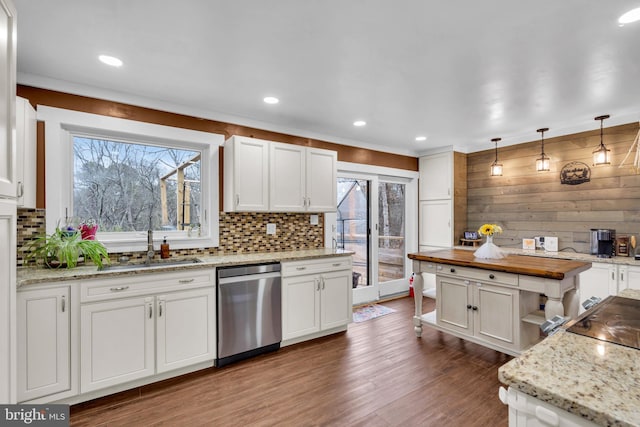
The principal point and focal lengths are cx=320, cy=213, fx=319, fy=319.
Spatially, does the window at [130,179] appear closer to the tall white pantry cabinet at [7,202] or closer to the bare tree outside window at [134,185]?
the bare tree outside window at [134,185]

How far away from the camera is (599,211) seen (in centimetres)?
385

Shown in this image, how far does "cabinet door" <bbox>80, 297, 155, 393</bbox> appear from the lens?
225 centimetres

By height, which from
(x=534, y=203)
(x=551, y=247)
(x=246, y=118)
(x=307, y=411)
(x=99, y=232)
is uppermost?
(x=246, y=118)

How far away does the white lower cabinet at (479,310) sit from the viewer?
277cm

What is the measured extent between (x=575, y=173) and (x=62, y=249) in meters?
5.46

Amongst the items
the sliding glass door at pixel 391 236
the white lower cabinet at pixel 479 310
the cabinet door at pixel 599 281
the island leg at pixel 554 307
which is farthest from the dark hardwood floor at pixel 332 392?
the sliding glass door at pixel 391 236

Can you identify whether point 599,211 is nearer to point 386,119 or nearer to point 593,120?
point 593,120

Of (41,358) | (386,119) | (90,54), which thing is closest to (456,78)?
(386,119)

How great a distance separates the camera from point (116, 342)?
235 centimetres

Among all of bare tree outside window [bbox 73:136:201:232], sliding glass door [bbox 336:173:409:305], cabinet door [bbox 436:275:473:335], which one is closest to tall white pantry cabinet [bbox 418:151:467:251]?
sliding glass door [bbox 336:173:409:305]

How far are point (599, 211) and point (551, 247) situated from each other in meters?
0.66

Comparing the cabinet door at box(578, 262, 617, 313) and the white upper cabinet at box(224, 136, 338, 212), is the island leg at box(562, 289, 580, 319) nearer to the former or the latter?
the cabinet door at box(578, 262, 617, 313)

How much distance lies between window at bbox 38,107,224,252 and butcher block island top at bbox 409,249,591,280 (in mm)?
2409

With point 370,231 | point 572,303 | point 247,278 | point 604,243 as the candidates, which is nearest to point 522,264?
point 572,303
